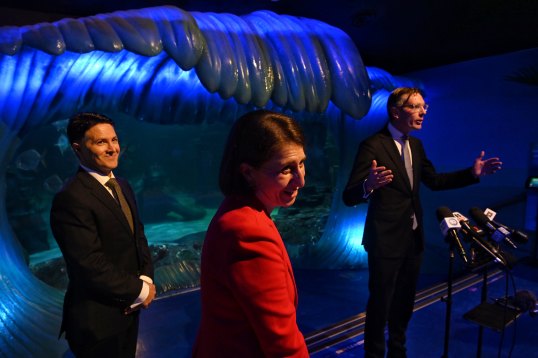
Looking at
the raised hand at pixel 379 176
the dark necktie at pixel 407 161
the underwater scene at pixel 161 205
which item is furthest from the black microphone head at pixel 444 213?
the underwater scene at pixel 161 205

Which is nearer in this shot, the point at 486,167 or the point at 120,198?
the point at 120,198

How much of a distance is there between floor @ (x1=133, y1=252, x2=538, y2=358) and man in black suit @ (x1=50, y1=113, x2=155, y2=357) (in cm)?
124

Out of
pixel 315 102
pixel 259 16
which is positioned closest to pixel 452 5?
pixel 315 102

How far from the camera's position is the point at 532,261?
168 inches

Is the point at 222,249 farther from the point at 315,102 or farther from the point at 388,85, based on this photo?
the point at 388,85

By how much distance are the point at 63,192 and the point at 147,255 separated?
1.68 feet

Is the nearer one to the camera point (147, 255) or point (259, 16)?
point (147, 255)

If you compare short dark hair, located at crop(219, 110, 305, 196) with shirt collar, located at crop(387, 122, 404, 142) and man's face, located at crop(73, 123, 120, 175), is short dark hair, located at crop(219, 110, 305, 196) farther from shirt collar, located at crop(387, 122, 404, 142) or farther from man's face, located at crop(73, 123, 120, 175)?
shirt collar, located at crop(387, 122, 404, 142)

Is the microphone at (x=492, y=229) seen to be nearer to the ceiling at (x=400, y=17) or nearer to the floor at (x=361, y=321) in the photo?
the floor at (x=361, y=321)

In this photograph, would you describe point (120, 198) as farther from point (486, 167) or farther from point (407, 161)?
point (486, 167)

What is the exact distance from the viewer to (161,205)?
766cm

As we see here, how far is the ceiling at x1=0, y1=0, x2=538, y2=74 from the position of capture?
2893 millimetres

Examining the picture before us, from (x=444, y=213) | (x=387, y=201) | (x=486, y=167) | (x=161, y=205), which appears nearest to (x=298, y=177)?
(x=444, y=213)

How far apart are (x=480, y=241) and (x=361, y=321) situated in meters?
1.66
